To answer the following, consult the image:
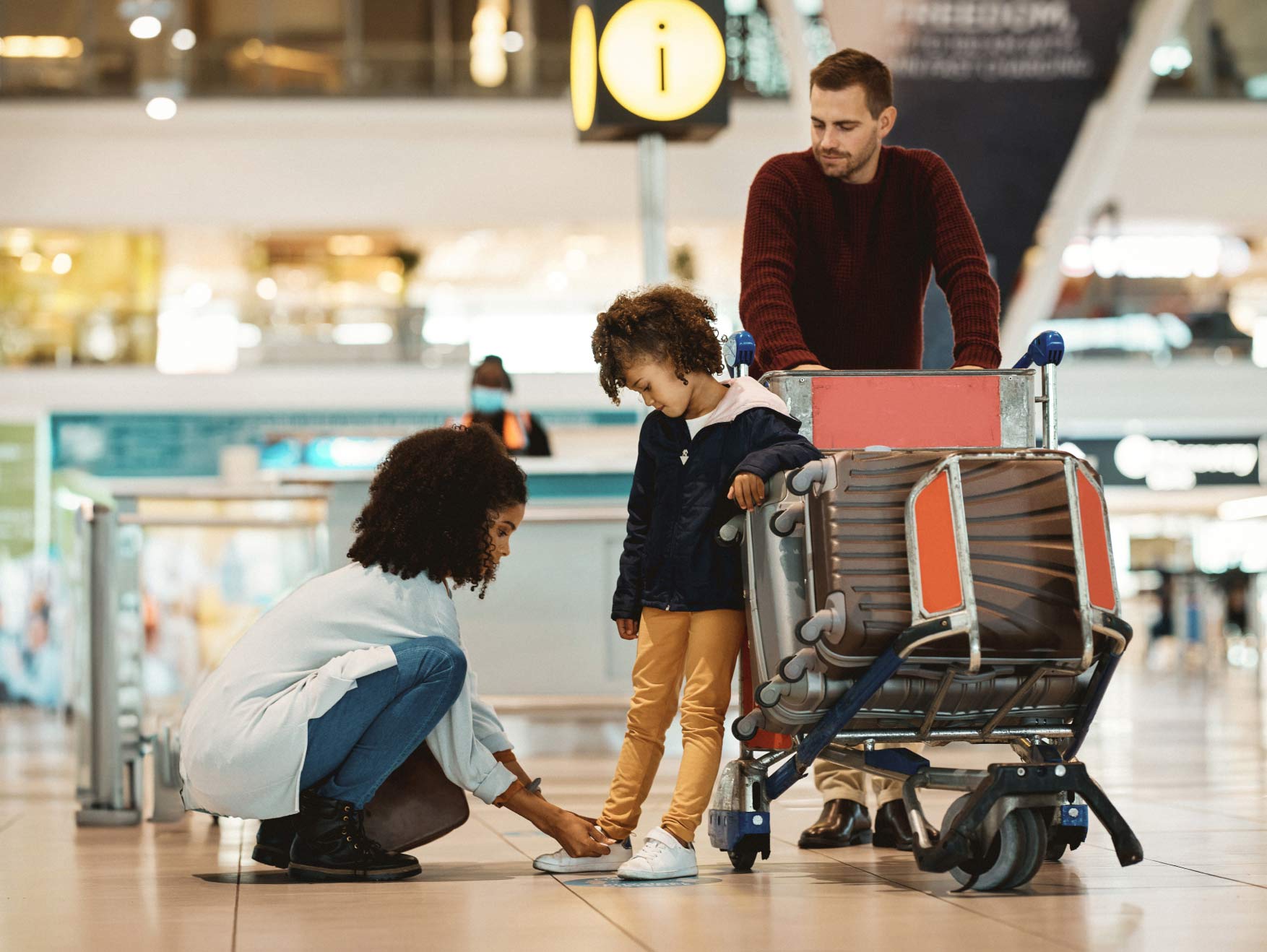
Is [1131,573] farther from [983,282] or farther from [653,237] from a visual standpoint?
[983,282]

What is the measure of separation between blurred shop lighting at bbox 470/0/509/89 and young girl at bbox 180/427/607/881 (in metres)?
17.3

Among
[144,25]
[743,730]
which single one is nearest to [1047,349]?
[743,730]

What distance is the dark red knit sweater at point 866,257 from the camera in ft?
12.6

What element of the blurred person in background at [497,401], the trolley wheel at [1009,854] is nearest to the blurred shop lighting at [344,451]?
the blurred person in background at [497,401]

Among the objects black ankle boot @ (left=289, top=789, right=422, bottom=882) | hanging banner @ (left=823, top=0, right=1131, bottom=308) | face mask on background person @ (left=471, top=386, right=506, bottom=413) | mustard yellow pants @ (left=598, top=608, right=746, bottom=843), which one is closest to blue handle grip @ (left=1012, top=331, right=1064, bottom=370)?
mustard yellow pants @ (left=598, top=608, right=746, bottom=843)

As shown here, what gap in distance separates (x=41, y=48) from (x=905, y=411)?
18972 millimetres

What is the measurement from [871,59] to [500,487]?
1.30 meters

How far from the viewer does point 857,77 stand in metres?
3.72

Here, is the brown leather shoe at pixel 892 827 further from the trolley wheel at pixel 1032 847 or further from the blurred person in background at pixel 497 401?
the blurred person in background at pixel 497 401

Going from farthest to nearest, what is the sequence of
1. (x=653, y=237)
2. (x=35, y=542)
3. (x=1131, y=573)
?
(x=1131, y=573) → (x=35, y=542) → (x=653, y=237)

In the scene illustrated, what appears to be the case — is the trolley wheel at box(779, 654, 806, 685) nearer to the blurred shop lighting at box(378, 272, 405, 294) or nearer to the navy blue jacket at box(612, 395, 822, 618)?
the navy blue jacket at box(612, 395, 822, 618)

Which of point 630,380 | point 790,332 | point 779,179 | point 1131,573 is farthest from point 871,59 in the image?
point 1131,573

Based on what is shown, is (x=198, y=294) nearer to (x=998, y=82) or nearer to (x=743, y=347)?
(x=998, y=82)

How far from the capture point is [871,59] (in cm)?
379
